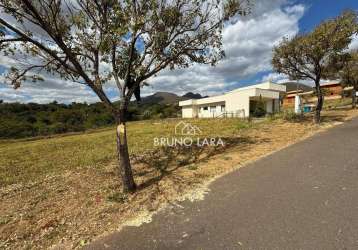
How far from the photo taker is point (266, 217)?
11.1ft

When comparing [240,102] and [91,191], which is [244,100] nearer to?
[240,102]

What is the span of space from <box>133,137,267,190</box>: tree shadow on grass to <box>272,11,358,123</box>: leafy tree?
688 centimetres

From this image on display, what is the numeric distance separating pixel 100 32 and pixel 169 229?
4842 millimetres

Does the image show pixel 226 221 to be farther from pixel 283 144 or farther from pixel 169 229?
pixel 283 144

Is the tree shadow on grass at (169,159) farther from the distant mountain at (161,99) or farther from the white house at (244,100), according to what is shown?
the distant mountain at (161,99)

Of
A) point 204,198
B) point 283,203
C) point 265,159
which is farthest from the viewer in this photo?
point 265,159

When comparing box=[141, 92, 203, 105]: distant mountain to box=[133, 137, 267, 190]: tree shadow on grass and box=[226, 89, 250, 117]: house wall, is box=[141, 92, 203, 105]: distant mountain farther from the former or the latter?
box=[133, 137, 267, 190]: tree shadow on grass

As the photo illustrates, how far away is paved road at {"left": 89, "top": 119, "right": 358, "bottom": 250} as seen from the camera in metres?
2.89

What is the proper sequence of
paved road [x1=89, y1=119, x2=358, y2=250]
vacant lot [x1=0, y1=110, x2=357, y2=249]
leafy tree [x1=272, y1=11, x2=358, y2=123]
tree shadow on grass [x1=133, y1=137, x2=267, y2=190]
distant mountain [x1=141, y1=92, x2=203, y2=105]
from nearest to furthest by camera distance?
paved road [x1=89, y1=119, x2=358, y2=250], vacant lot [x1=0, y1=110, x2=357, y2=249], tree shadow on grass [x1=133, y1=137, x2=267, y2=190], leafy tree [x1=272, y1=11, x2=358, y2=123], distant mountain [x1=141, y1=92, x2=203, y2=105]

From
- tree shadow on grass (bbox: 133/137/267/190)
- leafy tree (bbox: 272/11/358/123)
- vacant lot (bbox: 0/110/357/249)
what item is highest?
leafy tree (bbox: 272/11/358/123)

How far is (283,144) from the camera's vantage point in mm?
8484

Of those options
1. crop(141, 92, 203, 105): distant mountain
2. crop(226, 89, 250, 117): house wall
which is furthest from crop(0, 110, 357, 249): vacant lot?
crop(141, 92, 203, 105): distant mountain

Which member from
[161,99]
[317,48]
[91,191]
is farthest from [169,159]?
[161,99]

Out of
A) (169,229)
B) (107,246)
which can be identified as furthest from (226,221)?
(107,246)
